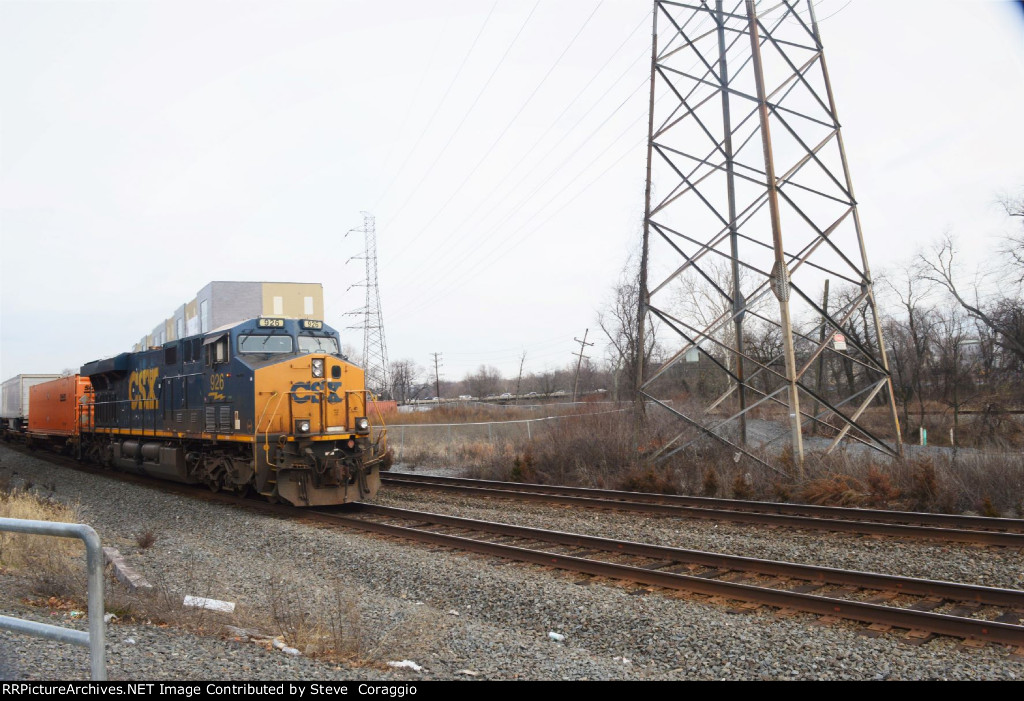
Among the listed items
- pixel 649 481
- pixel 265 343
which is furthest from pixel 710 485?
pixel 265 343

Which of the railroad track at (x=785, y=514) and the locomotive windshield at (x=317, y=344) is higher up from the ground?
the locomotive windshield at (x=317, y=344)

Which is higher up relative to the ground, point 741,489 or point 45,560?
point 45,560

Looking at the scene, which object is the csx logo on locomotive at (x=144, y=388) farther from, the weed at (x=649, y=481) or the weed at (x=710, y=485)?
the weed at (x=710, y=485)

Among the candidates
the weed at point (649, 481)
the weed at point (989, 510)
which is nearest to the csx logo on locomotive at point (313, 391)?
the weed at point (649, 481)

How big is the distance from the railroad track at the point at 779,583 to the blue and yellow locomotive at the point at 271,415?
252 centimetres

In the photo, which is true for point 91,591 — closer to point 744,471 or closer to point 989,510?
point 989,510

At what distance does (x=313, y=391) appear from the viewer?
1240 centimetres

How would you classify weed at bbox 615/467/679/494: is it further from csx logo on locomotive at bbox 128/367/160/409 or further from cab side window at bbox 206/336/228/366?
csx logo on locomotive at bbox 128/367/160/409

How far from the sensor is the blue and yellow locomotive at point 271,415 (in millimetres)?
11781

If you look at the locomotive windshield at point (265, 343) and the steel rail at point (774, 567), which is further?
the locomotive windshield at point (265, 343)

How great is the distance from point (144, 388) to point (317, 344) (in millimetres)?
6074

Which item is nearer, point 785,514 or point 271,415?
point 785,514

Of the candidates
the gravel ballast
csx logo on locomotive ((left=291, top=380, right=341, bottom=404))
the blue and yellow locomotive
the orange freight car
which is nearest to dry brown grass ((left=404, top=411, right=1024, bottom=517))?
the gravel ballast
